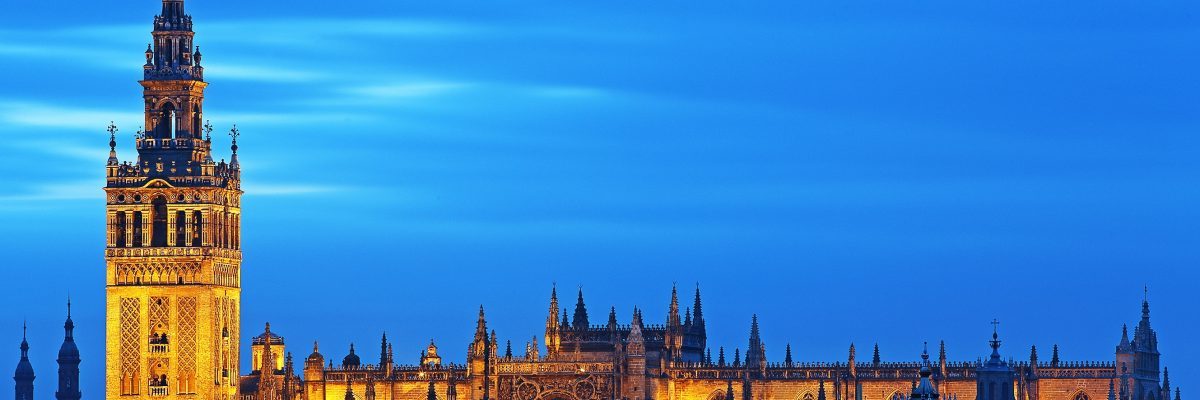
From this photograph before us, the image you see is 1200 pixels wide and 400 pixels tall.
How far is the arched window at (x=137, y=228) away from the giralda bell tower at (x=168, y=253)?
0.18 ft

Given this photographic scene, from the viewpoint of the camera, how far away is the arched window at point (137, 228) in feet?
648

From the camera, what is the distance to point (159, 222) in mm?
198125

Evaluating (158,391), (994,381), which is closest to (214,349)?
(158,391)

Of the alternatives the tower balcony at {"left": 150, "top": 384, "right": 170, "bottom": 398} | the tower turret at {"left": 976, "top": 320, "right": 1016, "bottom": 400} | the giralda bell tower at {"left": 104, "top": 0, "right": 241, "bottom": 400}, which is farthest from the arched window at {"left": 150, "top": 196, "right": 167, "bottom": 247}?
the tower turret at {"left": 976, "top": 320, "right": 1016, "bottom": 400}

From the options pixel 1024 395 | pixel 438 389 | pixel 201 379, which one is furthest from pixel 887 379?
pixel 201 379

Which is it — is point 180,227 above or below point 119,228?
below

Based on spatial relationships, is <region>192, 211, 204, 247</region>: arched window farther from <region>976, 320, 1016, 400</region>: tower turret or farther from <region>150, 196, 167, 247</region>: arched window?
<region>976, 320, 1016, 400</region>: tower turret

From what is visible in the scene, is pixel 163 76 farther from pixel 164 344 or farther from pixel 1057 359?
pixel 1057 359

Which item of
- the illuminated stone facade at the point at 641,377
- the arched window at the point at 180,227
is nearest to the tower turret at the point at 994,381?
the illuminated stone facade at the point at 641,377

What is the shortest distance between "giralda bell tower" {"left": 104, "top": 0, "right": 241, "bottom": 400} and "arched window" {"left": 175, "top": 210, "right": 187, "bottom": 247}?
0.18ft

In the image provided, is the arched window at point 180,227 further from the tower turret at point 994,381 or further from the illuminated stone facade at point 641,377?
the tower turret at point 994,381

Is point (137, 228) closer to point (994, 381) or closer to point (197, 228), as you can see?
point (197, 228)

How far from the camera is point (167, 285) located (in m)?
197

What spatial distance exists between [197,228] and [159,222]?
227 cm
